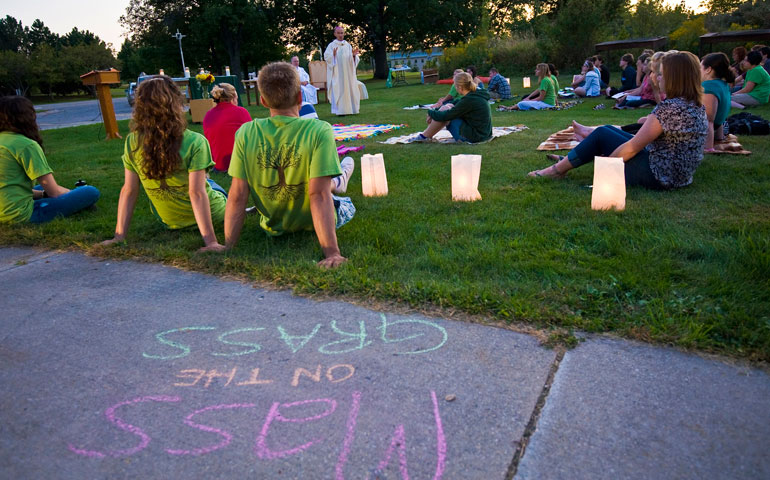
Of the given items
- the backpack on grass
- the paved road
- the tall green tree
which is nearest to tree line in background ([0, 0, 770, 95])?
the tall green tree

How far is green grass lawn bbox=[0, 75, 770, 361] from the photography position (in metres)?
2.57

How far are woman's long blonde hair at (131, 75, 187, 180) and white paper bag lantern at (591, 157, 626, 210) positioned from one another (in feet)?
10.8

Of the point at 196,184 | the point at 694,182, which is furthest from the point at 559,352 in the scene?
the point at 694,182

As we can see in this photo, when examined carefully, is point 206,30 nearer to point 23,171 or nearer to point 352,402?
point 23,171

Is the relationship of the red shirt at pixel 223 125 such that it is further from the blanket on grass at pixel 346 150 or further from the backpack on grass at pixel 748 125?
the backpack on grass at pixel 748 125

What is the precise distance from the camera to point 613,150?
4.79m

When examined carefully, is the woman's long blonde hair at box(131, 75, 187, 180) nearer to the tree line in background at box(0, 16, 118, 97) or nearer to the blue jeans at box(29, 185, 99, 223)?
the blue jeans at box(29, 185, 99, 223)

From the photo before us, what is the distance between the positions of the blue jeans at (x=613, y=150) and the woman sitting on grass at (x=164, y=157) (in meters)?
3.50

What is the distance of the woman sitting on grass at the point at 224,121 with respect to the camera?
6.02m

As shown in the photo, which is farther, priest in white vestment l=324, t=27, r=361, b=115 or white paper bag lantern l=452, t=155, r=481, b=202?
priest in white vestment l=324, t=27, r=361, b=115

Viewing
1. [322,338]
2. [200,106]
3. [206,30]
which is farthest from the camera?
[206,30]

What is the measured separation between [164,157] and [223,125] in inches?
92.0

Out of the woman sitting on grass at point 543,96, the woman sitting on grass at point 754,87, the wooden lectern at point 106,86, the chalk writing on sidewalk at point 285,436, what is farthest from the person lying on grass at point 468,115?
the wooden lectern at point 106,86

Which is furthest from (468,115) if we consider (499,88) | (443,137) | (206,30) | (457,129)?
(206,30)
